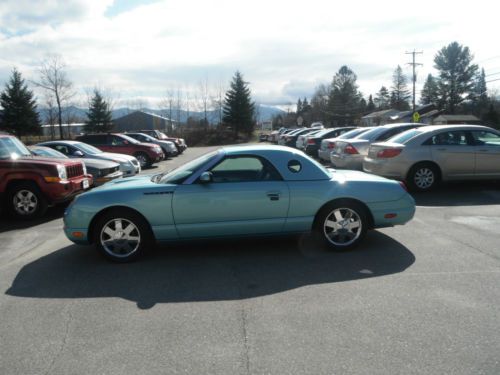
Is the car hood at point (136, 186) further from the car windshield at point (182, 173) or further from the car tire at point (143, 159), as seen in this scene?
the car tire at point (143, 159)

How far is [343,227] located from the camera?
5.28 m

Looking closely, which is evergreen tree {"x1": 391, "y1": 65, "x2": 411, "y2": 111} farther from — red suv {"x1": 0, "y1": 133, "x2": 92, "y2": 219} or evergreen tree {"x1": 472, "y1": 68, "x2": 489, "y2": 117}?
red suv {"x1": 0, "y1": 133, "x2": 92, "y2": 219}

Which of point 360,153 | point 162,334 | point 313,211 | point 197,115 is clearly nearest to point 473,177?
point 360,153

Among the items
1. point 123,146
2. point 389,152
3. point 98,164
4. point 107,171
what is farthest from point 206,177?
point 123,146

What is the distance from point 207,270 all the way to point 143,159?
14709mm

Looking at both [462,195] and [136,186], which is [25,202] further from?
[462,195]

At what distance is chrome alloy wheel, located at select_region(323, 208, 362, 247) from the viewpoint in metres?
5.26

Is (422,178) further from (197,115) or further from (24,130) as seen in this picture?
(197,115)

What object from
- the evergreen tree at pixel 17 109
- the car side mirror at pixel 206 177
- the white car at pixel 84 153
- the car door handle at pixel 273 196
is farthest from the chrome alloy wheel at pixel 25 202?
the evergreen tree at pixel 17 109

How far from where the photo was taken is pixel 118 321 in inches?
139

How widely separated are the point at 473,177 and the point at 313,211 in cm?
623

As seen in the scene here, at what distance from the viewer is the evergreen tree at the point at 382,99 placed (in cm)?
11069

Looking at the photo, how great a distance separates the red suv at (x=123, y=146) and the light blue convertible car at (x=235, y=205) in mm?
13275

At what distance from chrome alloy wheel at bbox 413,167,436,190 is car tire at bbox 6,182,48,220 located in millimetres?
8166
